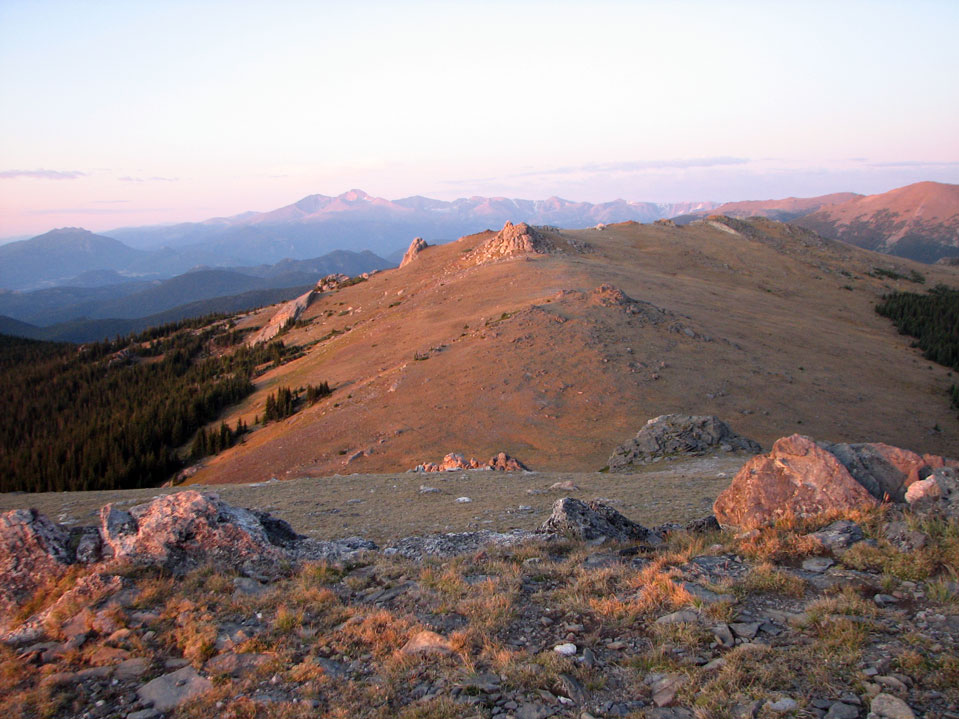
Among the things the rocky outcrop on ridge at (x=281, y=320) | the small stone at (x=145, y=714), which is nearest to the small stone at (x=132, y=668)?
the small stone at (x=145, y=714)

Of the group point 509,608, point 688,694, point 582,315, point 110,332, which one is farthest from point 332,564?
point 110,332

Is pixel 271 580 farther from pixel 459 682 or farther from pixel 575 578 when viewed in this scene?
pixel 575 578

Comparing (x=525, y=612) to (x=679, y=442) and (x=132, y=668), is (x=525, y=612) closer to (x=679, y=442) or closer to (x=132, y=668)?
(x=132, y=668)

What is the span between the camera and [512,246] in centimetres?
5322

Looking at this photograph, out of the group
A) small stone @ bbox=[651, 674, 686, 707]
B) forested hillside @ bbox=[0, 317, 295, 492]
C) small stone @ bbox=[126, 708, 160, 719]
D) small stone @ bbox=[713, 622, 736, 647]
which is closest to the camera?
small stone @ bbox=[651, 674, 686, 707]

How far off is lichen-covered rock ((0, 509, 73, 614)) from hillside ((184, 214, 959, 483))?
13200 millimetres

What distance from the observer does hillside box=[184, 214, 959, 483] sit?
2172cm

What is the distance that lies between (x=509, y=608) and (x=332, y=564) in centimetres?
286

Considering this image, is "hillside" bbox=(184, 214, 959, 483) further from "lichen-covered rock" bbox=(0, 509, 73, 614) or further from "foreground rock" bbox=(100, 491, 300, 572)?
"lichen-covered rock" bbox=(0, 509, 73, 614)

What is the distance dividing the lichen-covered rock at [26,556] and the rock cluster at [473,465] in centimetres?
1093

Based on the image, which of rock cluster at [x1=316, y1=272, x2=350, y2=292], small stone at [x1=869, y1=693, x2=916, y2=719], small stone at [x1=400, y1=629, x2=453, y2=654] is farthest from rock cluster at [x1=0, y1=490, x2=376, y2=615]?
rock cluster at [x1=316, y1=272, x2=350, y2=292]

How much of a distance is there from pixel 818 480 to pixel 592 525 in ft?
11.1

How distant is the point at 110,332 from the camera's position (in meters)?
200

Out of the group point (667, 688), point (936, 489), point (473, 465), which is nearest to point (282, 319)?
point (473, 465)
